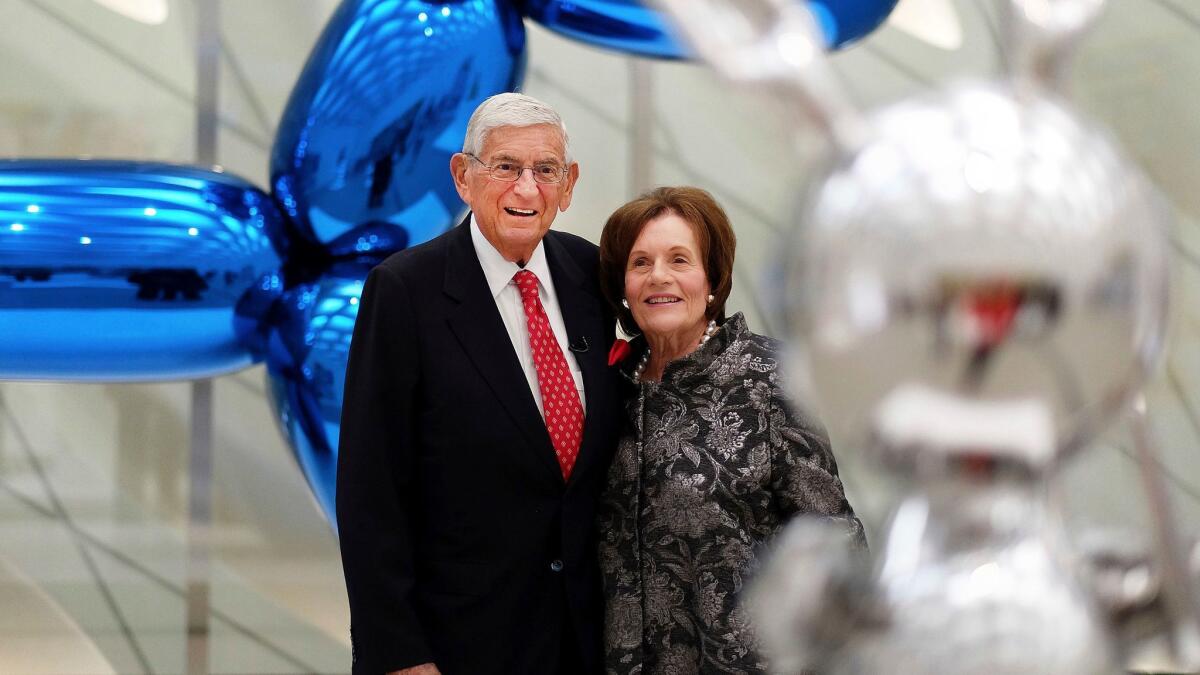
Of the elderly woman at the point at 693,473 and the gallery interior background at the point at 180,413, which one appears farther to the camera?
the gallery interior background at the point at 180,413

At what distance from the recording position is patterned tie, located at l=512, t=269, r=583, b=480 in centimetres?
141

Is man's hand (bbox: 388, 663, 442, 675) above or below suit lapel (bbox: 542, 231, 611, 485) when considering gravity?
below

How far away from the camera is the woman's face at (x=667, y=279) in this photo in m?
1.37

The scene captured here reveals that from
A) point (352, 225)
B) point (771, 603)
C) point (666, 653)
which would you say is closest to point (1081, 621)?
point (771, 603)

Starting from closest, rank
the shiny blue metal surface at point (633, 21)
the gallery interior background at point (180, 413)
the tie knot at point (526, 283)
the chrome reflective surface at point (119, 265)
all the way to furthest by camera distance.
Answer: the tie knot at point (526, 283) < the chrome reflective surface at point (119, 265) < the shiny blue metal surface at point (633, 21) < the gallery interior background at point (180, 413)

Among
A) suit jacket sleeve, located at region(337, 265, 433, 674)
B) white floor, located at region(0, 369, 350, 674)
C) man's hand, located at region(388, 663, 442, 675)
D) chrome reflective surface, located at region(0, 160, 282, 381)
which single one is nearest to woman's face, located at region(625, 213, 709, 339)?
suit jacket sleeve, located at region(337, 265, 433, 674)

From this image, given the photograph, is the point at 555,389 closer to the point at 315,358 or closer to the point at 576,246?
the point at 576,246

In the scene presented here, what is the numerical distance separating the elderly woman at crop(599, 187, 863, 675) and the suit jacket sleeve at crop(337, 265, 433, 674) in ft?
0.71

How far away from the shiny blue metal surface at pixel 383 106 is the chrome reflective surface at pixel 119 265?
0.31 ft

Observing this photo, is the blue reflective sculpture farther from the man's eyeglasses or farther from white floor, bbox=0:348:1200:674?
white floor, bbox=0:348:1200:674

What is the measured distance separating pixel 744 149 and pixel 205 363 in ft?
6.95

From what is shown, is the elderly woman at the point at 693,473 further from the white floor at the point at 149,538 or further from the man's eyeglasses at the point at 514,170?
the white floor at the point at 149,538

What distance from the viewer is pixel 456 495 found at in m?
1.39

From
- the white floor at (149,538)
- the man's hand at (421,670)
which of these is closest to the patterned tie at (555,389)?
the man's hand at (421,670)
